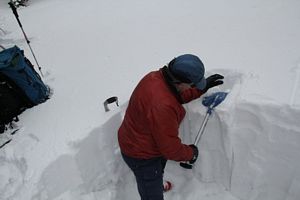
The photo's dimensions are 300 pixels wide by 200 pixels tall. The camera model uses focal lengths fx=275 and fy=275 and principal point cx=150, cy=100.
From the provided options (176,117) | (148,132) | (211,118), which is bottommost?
(211,118)

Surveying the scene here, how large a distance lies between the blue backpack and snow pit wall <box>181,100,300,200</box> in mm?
2041

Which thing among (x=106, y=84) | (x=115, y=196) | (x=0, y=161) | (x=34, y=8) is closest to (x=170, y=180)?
(x=115, y=196)

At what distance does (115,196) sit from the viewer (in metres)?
3.11

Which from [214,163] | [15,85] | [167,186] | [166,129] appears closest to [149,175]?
[166,129]

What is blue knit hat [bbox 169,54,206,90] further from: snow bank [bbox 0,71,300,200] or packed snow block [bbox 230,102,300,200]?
packed snow block [bbox 230,102,300,200]

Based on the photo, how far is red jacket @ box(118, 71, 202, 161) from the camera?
2.04 m

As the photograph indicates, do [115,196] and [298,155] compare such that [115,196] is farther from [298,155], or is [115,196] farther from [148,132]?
[298,155]

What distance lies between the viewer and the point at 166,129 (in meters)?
2.08

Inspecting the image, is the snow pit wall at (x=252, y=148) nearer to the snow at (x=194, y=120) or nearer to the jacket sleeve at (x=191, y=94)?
the snow at (x=194, y=120)

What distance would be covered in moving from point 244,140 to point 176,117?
1.01m

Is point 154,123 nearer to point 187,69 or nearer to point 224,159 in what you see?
point 187,69

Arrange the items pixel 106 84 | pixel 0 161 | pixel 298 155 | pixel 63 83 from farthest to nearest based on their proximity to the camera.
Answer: pixel 63 83 < pixel 106 84 < pixel 0 161 < pixel 298 155

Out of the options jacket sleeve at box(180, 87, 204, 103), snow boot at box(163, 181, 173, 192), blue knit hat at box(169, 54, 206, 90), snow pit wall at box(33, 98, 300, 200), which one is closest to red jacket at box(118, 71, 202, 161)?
blue knit hat at box(169, 54, 206, 90)

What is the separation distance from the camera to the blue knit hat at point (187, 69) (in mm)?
1963
